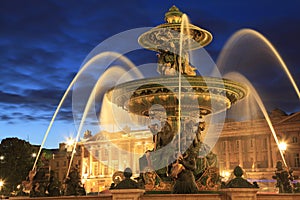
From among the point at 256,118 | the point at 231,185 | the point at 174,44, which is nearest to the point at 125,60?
the point at 174,44

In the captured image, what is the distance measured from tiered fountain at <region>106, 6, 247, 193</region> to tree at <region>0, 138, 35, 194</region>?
3359cm

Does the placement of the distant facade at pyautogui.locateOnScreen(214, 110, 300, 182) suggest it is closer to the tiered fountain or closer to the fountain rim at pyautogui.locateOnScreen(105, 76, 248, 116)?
the tiered fountain

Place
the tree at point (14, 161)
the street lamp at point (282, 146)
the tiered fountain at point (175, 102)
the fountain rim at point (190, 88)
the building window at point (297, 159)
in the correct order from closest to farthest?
the fountain rim at point (190, 88)
the tiered fountain at point (175, 102)
the street lamp at point (282, 146)
the tree at point (14, 161)
the building window at point (297, 159)

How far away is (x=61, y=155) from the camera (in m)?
98.4

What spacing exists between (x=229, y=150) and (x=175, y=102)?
66.1 meters

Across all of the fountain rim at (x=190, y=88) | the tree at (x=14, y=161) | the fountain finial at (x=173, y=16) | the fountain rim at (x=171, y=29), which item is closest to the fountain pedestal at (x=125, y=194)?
the fountain rim at (x=190, y=88)

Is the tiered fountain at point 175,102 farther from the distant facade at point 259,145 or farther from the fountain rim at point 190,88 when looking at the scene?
the distant facade at point 259,145

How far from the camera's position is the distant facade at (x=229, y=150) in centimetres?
7031

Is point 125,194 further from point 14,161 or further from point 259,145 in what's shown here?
point 259,145

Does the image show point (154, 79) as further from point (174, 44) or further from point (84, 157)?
point (84, 157)

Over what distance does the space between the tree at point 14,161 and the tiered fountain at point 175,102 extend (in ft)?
110

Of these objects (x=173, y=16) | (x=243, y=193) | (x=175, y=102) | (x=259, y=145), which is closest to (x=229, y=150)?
(x=259, y=145)

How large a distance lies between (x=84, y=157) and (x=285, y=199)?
9111 centimetres

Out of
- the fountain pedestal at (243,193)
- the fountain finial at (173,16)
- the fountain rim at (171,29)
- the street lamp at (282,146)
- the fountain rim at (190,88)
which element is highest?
the fountain finial at (173,16)
